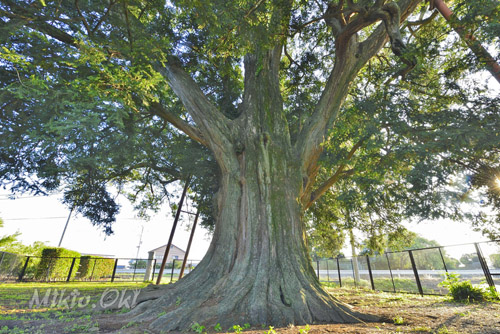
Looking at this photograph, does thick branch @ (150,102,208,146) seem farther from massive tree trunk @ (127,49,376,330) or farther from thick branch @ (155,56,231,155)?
massive tree trunk @ (127,49,376,330)

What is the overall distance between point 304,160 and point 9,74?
7.78 metres

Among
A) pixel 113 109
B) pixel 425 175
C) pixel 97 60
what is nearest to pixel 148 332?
pixel 113 109

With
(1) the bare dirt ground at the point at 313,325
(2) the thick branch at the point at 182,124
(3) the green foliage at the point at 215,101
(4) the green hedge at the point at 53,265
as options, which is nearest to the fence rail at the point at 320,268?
(4) the green hedge at the point at 53,265

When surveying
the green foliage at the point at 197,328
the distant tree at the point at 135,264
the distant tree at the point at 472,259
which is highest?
the distant tree at the point at 472,259

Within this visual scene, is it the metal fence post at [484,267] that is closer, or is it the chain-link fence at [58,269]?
the metal fence post at [484,267]

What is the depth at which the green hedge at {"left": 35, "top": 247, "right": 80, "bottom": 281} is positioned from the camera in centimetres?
1204

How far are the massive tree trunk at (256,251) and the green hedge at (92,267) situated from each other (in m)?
12.4

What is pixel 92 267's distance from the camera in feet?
46.3

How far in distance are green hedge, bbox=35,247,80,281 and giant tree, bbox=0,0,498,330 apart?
7.49 meters

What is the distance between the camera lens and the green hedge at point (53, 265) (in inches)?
474

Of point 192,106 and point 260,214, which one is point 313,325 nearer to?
point 260,214

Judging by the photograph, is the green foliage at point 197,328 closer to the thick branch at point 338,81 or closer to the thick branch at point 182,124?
the thick branch at point 338,81

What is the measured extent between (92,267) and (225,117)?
1425 centimetres

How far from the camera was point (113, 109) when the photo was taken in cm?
448
